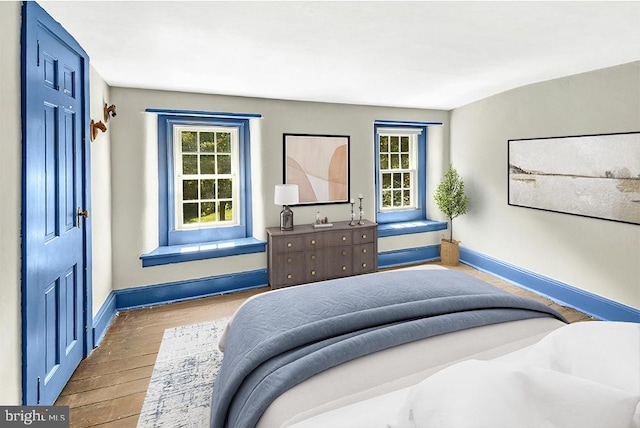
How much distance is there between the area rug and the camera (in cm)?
194

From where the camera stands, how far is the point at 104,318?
3.07 metres

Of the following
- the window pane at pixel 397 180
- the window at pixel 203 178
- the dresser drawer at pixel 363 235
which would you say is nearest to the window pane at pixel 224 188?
the window at pixel 203 178

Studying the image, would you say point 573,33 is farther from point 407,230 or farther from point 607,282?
point 407,230

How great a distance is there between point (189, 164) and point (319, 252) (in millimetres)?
1894

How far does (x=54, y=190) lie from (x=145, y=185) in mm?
1624

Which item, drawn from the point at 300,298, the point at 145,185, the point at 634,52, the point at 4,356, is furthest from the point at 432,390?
the point at 145,185

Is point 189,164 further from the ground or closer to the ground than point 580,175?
further from the ground

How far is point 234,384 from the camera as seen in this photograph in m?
1.36


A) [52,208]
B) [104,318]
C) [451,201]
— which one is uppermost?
[451,201]

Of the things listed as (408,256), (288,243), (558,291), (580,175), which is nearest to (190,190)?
(288,243)

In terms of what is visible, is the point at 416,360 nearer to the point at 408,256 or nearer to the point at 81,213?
the point at 81,213

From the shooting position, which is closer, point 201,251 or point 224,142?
point 201,251

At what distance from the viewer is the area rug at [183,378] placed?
1.94 meters

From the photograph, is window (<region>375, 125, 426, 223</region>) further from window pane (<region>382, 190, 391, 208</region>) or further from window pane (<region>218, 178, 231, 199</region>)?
window pane (<region>218, 178, 231, 199</region>)
